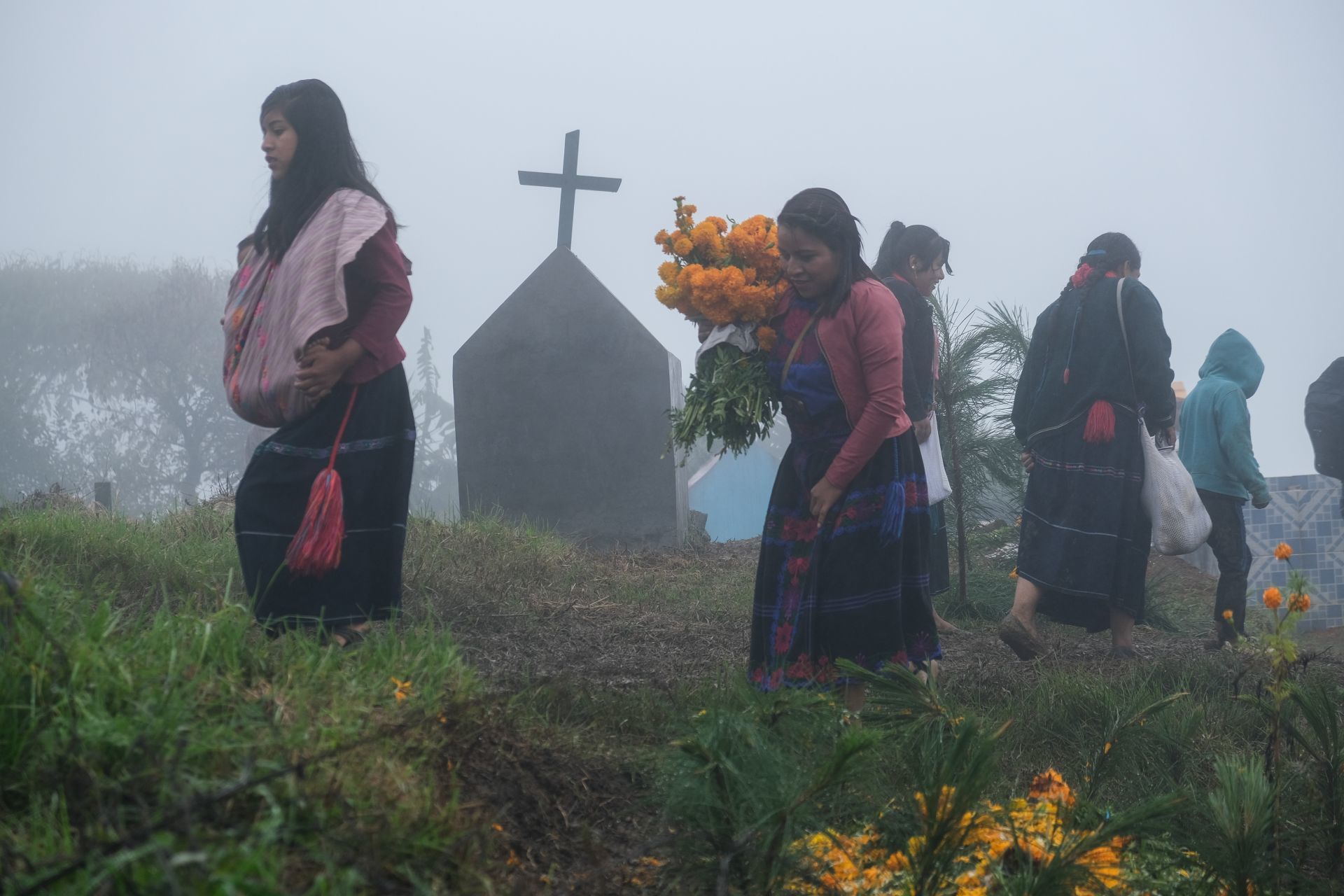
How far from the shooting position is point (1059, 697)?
3.46 m

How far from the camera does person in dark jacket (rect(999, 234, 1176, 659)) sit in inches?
184

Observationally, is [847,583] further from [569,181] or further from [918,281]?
[569,181]

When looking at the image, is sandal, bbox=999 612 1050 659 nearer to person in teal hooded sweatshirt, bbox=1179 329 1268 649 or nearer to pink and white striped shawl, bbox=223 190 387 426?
person in teal hooded sweatshirt, bbox=1179 329 1268 649

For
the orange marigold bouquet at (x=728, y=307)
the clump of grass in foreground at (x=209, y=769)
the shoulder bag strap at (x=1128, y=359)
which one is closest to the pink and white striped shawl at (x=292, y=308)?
the orange marigold bouquet at (x=728, y=307)

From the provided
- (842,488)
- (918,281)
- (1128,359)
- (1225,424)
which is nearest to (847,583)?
(842,488)

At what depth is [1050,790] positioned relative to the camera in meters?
2.19

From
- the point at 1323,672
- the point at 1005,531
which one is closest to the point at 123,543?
the point at 1323,672

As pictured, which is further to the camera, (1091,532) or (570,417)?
(570,417)

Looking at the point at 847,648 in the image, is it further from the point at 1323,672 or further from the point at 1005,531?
the point at 1005,531

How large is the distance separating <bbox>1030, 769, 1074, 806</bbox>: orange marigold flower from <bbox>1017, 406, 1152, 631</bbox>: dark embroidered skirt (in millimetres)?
2589

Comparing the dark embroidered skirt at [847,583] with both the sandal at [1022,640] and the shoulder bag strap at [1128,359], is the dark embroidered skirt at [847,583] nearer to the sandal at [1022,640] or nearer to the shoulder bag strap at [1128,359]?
the sandal at [1022,640]

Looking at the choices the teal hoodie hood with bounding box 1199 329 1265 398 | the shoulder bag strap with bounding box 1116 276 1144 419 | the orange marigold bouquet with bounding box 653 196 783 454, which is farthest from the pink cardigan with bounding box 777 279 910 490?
the teal hoodie hood with bounding box 1199 329 1265 398

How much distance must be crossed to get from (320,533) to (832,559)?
140 centimetres

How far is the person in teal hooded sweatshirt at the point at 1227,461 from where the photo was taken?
562 centimetres
